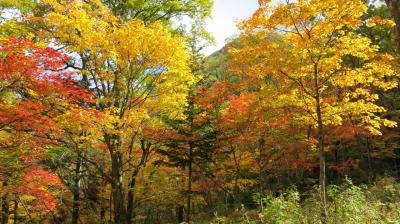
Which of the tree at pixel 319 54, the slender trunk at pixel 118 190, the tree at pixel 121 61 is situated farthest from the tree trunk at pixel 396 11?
the slender trunk at pixel 118 190

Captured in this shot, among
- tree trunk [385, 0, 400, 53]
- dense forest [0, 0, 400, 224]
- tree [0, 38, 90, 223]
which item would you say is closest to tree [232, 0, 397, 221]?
dense forest [0, 0, 400, 224]

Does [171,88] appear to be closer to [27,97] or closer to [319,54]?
[27,97]

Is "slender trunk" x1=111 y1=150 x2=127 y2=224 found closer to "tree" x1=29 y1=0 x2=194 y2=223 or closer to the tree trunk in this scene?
"tree" x1=29 y1=0 x2=194 y2=223

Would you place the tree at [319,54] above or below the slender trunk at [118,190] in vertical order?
above

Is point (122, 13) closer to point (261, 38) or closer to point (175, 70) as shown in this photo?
point (175, 70)

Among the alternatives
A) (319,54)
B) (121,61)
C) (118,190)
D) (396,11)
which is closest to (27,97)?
(121,61)

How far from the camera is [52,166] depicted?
47.1 feet

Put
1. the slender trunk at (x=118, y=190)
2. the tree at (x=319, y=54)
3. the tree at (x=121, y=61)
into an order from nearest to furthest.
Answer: the tree at (x=319, y=54), the tree at (x=121, y=61), the slender trunk at (x=118, y=190)

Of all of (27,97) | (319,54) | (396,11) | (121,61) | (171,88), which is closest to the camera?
(396,11)

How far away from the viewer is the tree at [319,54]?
28.8 feet

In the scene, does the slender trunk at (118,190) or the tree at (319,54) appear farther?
the slender trunk at (118,190)

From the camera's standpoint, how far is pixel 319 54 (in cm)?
893

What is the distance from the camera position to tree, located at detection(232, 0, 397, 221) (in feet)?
28.8

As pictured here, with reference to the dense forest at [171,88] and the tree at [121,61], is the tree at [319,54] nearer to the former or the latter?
the dense forest at [171,88]
